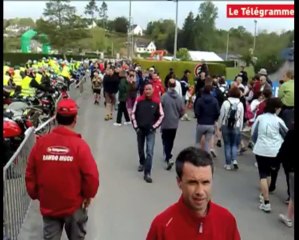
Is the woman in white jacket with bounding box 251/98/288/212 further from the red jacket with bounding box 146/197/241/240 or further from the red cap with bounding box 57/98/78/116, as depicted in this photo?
the red jacket with bounding box 146/197/241/240

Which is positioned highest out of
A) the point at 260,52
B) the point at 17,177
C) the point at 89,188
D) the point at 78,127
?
the point at 260,52

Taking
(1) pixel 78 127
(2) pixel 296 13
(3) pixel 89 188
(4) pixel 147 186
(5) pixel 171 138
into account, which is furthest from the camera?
(1) pixel 78 127

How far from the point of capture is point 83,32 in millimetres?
85312

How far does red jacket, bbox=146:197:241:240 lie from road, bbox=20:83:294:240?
3236 mm

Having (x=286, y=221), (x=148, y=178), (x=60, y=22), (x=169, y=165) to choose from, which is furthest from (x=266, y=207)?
(x=60, y=22)

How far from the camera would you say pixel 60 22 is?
275 ft

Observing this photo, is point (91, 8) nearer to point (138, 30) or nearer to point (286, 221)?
point (138, 30)

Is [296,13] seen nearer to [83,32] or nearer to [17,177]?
[17,177]

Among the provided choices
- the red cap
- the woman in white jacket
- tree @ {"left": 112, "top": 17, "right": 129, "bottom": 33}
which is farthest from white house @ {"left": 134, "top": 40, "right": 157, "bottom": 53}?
the red cap

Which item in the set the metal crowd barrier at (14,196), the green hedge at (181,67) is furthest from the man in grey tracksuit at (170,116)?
the green hedge at (181,67)

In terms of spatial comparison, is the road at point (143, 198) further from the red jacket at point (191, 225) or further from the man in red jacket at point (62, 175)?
the red jacket at point (191, 225)

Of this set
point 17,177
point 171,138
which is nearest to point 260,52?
point 171,138

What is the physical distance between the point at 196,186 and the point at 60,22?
84.5 meters

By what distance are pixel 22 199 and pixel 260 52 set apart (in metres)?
6.24
